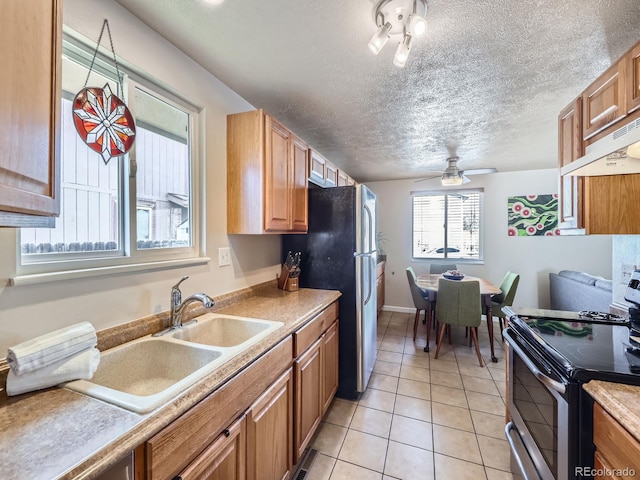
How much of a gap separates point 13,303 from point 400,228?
4.60m

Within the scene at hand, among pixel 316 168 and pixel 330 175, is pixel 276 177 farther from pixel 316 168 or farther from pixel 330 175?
pixel 330 175

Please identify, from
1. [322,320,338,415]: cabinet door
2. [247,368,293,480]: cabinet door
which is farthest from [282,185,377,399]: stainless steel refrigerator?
[247,368,293,480]: cabinet door

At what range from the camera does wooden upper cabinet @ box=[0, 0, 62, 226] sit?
23.3 inches

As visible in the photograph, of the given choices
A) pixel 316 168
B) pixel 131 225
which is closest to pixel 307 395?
pixel 131 225

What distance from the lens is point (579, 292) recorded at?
3129mm

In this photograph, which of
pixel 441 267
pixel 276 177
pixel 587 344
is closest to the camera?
pixel 587 344

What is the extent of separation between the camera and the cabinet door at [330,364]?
1.93 m

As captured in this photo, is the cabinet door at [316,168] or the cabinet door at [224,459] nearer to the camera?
the cabinet door at [224,459]

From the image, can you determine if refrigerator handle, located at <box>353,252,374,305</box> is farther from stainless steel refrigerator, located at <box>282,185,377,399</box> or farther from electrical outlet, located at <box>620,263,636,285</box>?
electrical outlet, located at <box>620,263,636,285</box>

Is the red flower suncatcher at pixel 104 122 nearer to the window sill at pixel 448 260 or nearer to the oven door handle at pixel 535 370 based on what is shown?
the oven door handle at pixel 535 370

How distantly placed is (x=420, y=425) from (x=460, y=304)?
53.9 inches

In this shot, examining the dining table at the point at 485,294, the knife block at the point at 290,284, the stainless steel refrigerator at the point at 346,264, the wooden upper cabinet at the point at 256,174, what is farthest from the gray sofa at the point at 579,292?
the wooden upper cabinet at the point at 256,174

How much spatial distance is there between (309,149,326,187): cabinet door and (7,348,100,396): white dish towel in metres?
1.92

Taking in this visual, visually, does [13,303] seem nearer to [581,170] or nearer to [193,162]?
[193,162]
